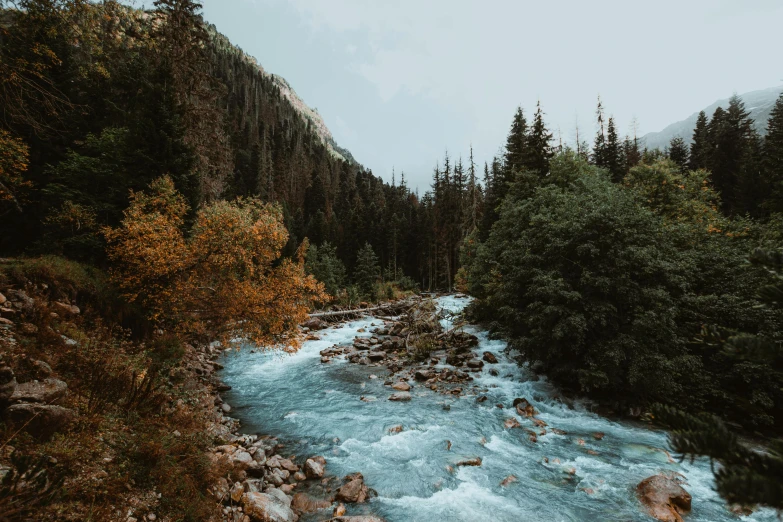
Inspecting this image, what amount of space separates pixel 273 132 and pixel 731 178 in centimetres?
9432

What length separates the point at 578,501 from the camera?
26.1 ft

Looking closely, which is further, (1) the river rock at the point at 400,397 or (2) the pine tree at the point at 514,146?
(2) the pine tree at the point at 514,146

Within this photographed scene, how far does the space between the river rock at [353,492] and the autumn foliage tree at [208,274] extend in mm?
5703

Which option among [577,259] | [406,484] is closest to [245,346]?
[406,484]

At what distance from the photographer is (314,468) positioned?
8641 mm

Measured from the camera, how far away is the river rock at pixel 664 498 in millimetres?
7316

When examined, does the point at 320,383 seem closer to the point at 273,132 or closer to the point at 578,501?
the point at 578,501

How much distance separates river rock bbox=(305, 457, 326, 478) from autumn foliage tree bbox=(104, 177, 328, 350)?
4.59m

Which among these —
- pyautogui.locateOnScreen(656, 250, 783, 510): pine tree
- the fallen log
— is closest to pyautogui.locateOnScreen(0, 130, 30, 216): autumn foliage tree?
pyautogui.locateOnScreen(656, 250, 783, 510): pine tree

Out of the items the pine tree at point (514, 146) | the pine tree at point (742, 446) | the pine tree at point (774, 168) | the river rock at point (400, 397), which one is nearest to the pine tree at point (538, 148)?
the pine tree at point (514, 146)

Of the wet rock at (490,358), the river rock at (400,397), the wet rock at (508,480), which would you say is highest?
the wet rock at (490,358)

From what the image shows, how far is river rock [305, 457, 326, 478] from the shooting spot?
8555mm

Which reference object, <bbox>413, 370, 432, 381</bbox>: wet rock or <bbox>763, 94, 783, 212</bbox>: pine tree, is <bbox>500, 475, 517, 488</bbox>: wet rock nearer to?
<bbox>413, 370, 432, 381</bbox>: wet rock

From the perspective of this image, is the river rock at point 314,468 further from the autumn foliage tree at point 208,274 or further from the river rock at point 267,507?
the autumn foliage tree at point 208,274
